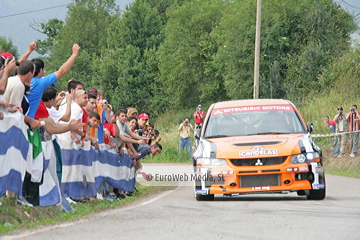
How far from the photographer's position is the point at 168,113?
255 feet

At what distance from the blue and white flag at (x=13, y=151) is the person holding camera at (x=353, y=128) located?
2025cm

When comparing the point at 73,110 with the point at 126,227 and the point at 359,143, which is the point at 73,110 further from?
the point at 359,143

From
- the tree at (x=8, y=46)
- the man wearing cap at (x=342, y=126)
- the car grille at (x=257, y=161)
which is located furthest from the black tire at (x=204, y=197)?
the tree at (x=8, y=46)

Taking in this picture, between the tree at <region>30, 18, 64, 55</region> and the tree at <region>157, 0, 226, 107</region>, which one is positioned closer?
the tree at <region>157, 0, 226, 107</region>

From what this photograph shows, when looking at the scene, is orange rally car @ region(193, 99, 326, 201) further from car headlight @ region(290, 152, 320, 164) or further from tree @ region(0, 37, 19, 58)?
tree @ region(0, 37, 19, 58)

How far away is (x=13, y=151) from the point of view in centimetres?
974

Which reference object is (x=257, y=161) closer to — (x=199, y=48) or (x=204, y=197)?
(x=204, y=197)

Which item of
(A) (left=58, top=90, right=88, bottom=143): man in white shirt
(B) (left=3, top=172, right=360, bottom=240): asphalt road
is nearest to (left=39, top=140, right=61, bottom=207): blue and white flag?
(B) (left=3, top=172, right=360, bottom=240): asphalt road

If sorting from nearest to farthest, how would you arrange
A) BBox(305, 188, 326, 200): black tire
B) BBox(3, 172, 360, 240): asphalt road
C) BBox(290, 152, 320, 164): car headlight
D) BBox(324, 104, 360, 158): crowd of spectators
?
BBox(3, 172, 360, 240): asphalt road
BBox(290, 152, 320, 164): car headlight
BBox(305, 188, 326, 200): black tire
BBox(324, 104, 360, 158): crowd of spectators

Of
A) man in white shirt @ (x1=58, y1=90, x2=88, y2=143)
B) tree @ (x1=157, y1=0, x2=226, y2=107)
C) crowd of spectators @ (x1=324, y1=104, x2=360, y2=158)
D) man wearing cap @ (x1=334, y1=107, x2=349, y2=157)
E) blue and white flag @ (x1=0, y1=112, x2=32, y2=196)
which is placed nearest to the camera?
blue and white flag @ (x1=0, y1=112, x2=32, y2=196)

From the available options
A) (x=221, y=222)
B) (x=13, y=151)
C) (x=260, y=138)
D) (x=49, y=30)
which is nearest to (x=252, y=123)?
(x=260, y=138)

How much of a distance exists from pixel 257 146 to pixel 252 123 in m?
1.32

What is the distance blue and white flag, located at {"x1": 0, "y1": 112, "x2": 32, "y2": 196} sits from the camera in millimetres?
9492

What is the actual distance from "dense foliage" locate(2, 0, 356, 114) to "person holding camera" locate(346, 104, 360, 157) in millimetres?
15452
